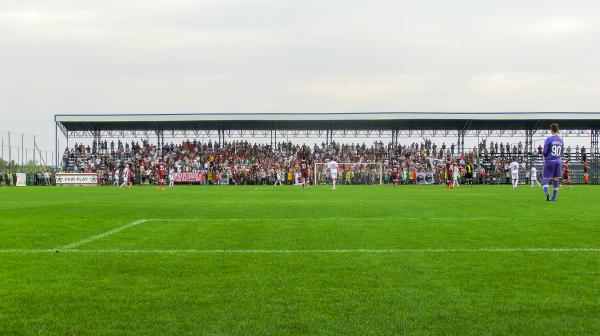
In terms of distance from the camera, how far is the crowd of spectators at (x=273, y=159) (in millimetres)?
58688

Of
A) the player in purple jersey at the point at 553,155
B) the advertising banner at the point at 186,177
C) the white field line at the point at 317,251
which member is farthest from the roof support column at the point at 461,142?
the white field line at the point at 317,251

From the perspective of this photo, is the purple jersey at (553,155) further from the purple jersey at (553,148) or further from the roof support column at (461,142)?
the roof support column at (461,142)

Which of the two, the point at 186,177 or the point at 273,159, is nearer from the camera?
the point at 186,177

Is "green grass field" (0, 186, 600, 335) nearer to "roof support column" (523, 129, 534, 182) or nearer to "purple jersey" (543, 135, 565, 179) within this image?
"purple jersey" (543, 135, 565, 179)

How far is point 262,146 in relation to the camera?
66438mm

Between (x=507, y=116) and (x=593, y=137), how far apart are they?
11330mm

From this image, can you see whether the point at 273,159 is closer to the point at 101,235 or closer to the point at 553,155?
the point at 553,155

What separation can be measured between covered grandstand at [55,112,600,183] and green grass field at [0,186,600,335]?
1743 inches

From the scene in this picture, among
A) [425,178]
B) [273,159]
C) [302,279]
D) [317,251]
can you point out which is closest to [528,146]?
[425,178]

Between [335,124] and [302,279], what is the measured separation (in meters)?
52.5

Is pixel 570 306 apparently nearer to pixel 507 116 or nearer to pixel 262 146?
pixel 507 116

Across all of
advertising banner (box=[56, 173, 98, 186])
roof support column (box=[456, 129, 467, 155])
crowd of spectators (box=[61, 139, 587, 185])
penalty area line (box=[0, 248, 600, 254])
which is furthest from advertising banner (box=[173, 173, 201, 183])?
penalty area line (box=[0, 248, 600, 254])

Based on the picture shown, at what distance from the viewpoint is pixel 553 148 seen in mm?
20672

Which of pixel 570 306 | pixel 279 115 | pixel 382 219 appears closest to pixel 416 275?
pixel 570 306
